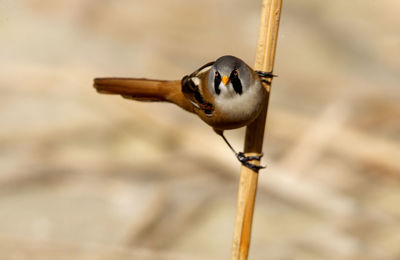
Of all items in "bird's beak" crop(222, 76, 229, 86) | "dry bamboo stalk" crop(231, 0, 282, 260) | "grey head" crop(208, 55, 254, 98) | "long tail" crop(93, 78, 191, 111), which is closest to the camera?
"dry bamboo stalk" crop(231, 0, 282, 260)

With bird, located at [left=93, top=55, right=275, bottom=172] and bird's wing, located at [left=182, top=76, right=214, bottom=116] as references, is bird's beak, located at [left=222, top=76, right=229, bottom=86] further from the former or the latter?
bird's wing, located at [left=182, top=76, right=214, bottom=116]

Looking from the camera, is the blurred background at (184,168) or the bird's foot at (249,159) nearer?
the bird's foot at (249,159)

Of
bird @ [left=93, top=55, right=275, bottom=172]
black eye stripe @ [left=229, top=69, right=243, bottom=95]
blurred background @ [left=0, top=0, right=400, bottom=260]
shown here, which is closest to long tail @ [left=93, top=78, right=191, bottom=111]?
bird @ [left=93, top=55, right=275, bottom=172]

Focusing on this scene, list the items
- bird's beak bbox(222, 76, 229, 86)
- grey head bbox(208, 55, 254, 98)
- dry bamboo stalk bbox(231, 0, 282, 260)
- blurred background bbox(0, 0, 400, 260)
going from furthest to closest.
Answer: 1. blurred background bbox(0, 0, 400, 260)
2. bird's beak bbox(222, 76, 229, 86)
3. grey head bbox(208, 55, 254, 98)
4. dry bamboo stalk bbox(231, 0, 282, 260)

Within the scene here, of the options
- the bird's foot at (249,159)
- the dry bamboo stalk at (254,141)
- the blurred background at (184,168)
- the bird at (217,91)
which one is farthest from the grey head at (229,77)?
the blurred background at (184,168)

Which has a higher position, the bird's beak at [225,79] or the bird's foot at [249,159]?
the bird's beak at [225,79]

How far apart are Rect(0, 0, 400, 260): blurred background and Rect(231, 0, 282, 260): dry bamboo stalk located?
1947 millimetres

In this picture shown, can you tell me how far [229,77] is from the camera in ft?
10.1

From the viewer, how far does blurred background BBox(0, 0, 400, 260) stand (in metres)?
5.20

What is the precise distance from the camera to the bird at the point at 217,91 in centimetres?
288

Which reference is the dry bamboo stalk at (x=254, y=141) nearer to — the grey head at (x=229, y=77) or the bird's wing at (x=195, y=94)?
the grey head at (x=229, y=77)

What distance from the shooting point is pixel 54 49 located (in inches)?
315

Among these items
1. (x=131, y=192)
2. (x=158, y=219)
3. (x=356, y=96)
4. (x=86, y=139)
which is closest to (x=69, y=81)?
(x=86, y=139)

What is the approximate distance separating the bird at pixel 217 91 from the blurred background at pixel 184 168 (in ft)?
5.21
